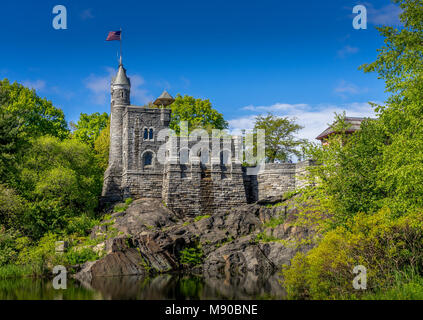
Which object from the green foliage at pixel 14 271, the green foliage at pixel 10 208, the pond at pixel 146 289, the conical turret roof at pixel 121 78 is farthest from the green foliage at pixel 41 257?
the conical turret roof at pixel 121 78

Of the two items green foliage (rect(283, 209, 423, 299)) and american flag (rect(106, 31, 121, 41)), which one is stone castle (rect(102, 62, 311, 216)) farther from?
green foliage (rect(283, 209, 423, 299))

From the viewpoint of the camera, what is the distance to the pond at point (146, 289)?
19.2 metres

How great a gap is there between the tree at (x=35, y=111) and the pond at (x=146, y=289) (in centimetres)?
2167

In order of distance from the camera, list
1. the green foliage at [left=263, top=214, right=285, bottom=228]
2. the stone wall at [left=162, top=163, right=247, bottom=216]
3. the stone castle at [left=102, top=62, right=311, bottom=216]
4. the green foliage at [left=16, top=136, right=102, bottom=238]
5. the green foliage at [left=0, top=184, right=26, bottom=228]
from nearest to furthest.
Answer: the green foliage at [left=0, top=184, right=26, bottom=228], the green foliage at [left=16, top=136, right=102, bottom=238], the green foliage at [left=263, top=214, right=285, bottom=228], the stone wall at [left=162, top=163, right=247, bottom=216], the stone castle at [left=102, top=62, right=311, bottom=216]

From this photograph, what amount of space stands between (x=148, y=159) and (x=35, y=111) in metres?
13.6

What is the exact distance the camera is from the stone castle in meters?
38.8

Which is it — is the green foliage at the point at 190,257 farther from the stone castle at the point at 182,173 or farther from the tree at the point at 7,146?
the tree at the point at 7,146

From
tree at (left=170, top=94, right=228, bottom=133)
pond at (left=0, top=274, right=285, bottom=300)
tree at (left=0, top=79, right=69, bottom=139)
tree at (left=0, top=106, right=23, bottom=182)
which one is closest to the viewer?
pond at (left=0, top=274, right=285, bottom=300)

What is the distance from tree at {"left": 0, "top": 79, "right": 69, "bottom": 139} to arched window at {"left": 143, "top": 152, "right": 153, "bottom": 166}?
10.3 metres

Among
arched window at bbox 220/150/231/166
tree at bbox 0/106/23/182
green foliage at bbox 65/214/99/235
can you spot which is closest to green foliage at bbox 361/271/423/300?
green foliage at bbox 65/214/99/235

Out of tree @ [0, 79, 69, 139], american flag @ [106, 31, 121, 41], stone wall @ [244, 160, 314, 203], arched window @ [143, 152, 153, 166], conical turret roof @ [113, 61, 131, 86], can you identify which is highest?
american flag @ [106, 31, 121, 41]

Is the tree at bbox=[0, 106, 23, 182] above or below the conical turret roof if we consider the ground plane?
below

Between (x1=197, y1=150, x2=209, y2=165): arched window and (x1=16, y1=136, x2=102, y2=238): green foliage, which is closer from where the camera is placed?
(x1=16, y1=136, x2=102, y2=238): green foliage
